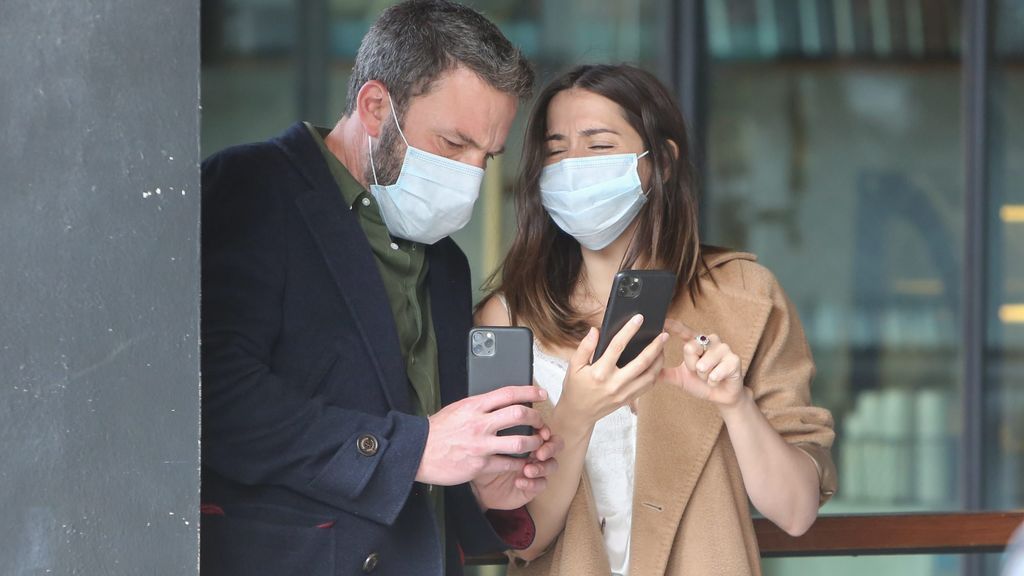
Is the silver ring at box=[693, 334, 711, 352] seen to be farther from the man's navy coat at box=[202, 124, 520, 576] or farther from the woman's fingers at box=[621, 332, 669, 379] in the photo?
the man's navy coat at box=[202, 124, 520, 576]

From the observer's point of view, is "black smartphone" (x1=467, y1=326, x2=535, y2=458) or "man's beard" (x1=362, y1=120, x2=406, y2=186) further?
"man's beard" (x1=362, y1=120, x2=406, y2=186)

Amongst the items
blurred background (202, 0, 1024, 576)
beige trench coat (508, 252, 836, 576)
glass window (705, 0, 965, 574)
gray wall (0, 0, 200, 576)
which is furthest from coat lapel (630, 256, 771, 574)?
glass window (705, 0, 965, 574)

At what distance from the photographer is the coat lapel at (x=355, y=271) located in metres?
1.99

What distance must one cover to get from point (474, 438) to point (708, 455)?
0.68 meters

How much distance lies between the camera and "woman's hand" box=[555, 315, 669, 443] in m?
2.09

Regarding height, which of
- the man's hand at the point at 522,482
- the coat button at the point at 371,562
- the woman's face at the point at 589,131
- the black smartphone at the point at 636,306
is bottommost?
the coat button at the point at 371,562

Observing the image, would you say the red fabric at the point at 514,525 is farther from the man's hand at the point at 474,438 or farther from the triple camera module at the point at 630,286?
the triple camera module at the point at 630,286

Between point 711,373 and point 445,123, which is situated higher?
point 445,123

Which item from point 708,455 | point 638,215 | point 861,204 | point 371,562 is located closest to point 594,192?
point 638,215

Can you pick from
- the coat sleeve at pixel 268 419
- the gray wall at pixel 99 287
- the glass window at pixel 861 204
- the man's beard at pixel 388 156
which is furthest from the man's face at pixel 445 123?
the glass window at pixel 861 204

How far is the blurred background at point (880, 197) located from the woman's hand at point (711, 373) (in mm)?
3565

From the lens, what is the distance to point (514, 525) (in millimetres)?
2326

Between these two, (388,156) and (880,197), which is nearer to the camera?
(388,156)

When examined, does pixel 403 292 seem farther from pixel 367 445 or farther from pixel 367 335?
pixel 367 445
